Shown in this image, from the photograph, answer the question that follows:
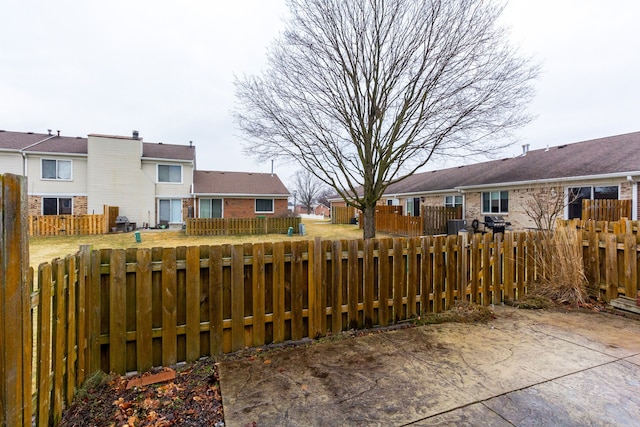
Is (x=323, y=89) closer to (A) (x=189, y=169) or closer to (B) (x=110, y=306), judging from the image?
(B) (x=110, y=306)

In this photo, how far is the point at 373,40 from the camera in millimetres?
9336

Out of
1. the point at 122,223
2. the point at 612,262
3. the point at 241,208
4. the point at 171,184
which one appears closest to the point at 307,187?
the point at 241,208

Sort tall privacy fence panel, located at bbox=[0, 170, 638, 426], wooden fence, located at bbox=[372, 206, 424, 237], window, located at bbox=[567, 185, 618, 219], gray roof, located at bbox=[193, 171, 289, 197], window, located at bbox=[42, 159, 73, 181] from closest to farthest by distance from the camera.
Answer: tall privacy fence panel, located at bbox=[0, 170, 638, 426], window, located at bbox=[567, 185, 618, 219], wooden fence, located at bbox=[372, 206, 424, 237], window, located at bbox=[42, 159, 73, 181], gray roof, located at bbox=[193, 171, 289, 197]

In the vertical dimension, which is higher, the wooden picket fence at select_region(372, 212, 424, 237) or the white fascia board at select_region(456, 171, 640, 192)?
the white fascia board at select_region(456, 171, 640, 192)

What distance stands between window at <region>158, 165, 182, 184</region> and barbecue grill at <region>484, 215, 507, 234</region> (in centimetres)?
2171

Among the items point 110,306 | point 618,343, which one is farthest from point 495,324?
point 110,306

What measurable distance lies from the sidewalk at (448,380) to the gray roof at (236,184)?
861 inches

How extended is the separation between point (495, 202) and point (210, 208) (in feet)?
65.1

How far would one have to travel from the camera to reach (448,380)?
2811 millimetres

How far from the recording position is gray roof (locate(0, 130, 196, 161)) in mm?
20781

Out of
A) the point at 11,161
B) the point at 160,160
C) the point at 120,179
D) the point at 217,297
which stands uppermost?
the point at 160,160

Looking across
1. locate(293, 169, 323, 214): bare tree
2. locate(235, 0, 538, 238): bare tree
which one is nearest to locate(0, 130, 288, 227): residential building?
locate(235, 0, 538, 238): bare tree

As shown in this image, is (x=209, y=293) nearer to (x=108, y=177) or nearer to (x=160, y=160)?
(x=160, y=160)

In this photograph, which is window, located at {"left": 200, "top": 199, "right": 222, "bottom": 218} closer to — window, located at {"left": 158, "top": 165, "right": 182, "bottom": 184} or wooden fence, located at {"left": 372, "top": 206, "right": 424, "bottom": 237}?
window, located at {"left": 158, "top": 165, "right": 182, "bottom": 184}
